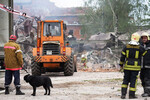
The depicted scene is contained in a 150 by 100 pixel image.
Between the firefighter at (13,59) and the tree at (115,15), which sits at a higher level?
the tree at (115,15)

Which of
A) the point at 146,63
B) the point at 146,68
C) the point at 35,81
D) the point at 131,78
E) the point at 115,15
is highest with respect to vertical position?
the point at 115,15

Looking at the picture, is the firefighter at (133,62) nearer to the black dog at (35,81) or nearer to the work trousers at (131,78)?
the work trousers at (131,78)

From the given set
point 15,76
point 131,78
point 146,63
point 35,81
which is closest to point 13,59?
point 15,76

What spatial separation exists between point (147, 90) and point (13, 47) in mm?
3888

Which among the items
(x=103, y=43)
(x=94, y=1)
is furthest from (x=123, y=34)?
(x=94, y=1)

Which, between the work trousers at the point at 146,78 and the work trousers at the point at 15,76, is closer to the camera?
the work trousers at the point at 146,78

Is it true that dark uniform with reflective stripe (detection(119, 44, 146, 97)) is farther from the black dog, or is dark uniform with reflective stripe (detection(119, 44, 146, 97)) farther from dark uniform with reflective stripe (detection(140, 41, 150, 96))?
the black dog

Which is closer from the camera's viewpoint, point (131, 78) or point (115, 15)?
point (131, 78)

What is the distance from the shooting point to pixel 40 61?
59.1ft

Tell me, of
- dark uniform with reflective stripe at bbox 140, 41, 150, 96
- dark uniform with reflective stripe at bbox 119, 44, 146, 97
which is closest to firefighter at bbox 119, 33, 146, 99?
dark uniform with reflective stripe at bbox 119, 44, 146, 97

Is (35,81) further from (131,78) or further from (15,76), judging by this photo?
(131,78)

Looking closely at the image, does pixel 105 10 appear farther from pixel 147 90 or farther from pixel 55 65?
pixel 147 90

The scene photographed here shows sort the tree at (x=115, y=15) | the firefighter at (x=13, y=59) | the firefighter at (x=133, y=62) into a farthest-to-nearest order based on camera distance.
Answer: the tree at (x=115, y=15)
the firefighter at (x=13, y=59)
the firefighter at (x=133, y=62)

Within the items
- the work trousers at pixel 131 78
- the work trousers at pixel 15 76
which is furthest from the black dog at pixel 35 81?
the work trousers at pixel 131 78
